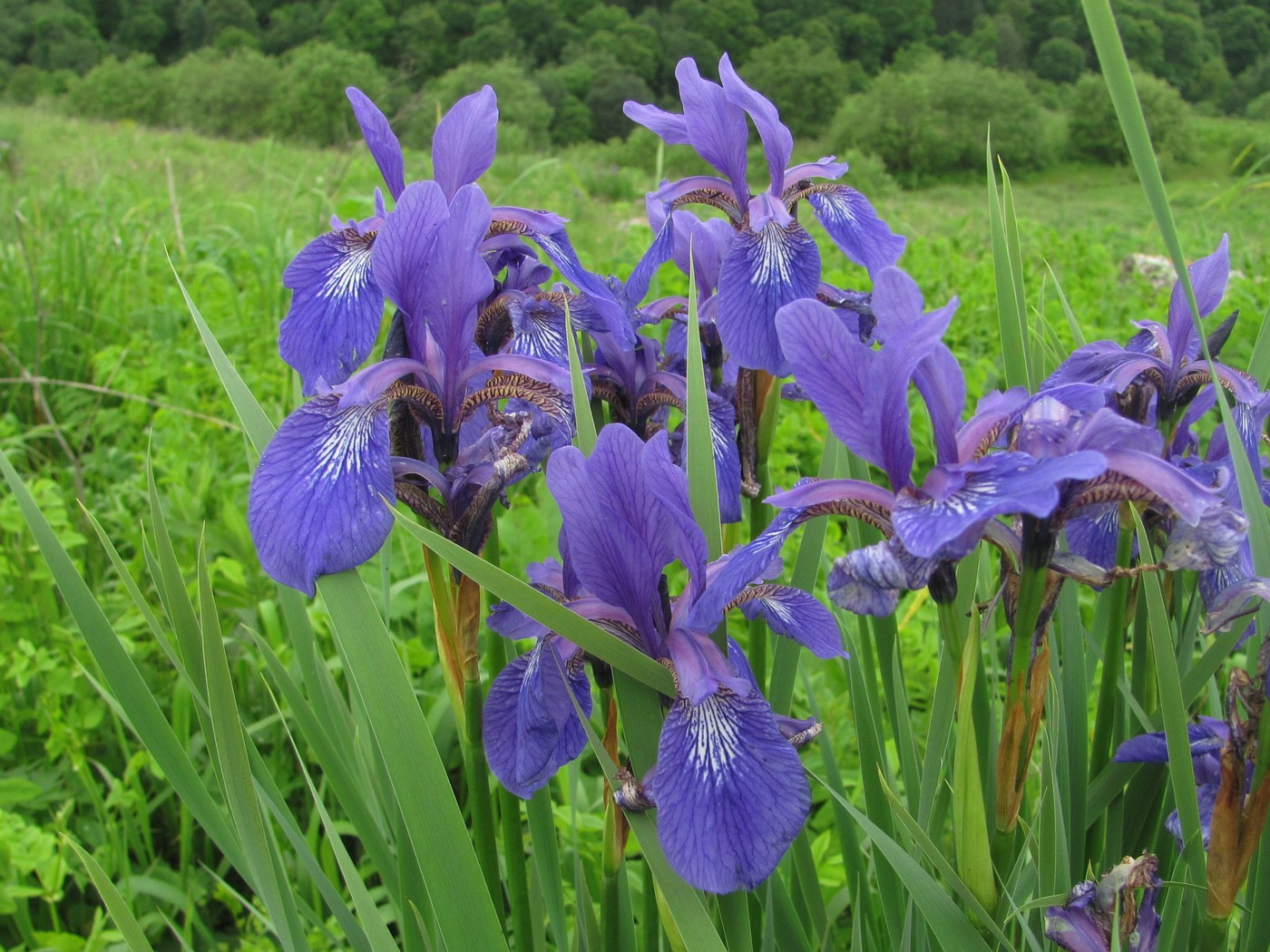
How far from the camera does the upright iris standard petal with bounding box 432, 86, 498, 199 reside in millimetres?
988

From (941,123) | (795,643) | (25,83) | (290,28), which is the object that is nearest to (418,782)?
(795,643)

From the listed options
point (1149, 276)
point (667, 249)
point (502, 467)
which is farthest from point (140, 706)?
point (1149, 276)

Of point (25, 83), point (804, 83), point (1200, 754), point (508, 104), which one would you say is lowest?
point (1200, 754)

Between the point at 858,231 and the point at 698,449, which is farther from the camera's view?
the point at 858,231

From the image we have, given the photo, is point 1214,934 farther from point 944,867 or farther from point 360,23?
point 360,23

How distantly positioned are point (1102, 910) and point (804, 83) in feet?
110

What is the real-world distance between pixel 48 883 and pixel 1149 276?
5371 mm

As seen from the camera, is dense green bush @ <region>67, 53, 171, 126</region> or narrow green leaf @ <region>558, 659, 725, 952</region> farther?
dense green bush @ <region>67, 53, 171, 126</region>

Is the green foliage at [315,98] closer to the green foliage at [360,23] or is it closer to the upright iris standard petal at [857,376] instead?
the green foliage at [360,23]

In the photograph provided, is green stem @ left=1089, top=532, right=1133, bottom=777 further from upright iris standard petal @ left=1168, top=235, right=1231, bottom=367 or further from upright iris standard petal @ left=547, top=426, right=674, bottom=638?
upright iris standard petal @ left=547, top=426, right=674, bottom=638

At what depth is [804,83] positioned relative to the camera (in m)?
30.9

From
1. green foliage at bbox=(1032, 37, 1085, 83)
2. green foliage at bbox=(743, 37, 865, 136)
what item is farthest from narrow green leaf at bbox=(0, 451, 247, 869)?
green foliage at bbox=(1032, 37, 1085, 83)

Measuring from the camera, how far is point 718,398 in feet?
3.49

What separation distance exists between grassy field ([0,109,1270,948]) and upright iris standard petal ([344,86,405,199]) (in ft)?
1.02
